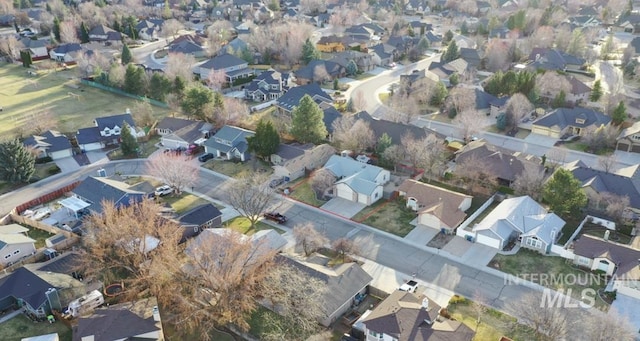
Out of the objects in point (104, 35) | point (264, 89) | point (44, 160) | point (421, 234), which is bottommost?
point (104, 35)

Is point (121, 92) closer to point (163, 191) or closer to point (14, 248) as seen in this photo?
point (163, 191)

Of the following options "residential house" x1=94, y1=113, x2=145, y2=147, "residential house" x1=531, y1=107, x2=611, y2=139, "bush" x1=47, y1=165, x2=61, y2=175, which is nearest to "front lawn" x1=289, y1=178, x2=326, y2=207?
"residential house" x1=94, y1=113, x2=145, y2=147

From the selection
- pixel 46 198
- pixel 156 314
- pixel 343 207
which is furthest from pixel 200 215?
pixel 46 198

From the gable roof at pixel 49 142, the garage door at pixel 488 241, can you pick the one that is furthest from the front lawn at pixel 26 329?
the garage door at pixel 488 241

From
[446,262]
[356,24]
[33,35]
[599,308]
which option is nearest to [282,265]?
[446,262]

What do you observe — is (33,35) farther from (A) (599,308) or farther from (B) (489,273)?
(A) (599,308)

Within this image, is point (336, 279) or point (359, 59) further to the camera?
point (359, 59)
